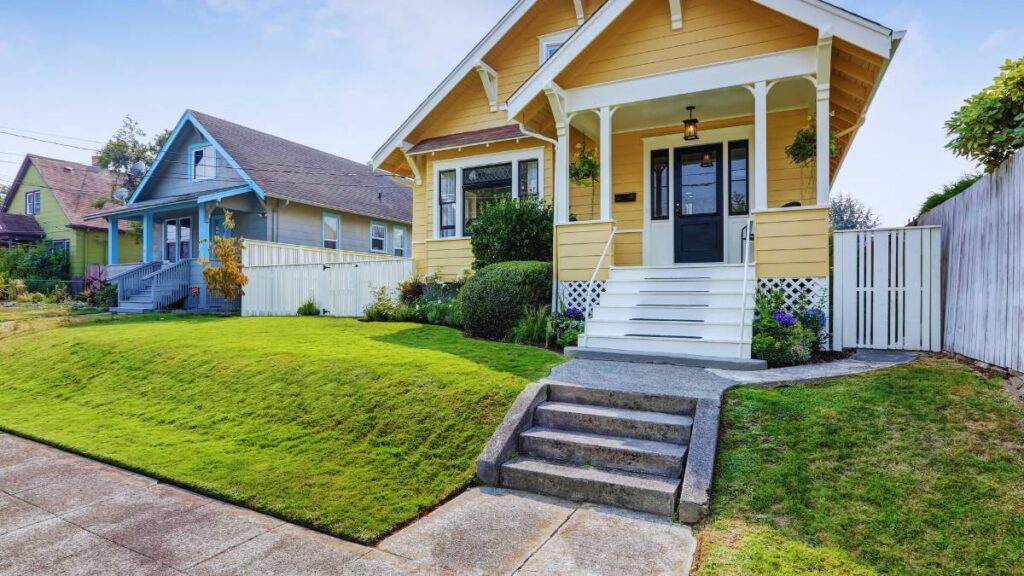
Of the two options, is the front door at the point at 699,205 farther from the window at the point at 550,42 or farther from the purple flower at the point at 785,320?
the window at the point at 550,42

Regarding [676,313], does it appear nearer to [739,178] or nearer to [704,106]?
[739,178]

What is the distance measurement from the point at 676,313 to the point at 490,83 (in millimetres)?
7519

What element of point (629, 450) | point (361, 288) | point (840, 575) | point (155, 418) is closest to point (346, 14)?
point (361, 288)

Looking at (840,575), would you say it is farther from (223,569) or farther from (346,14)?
(346,14)

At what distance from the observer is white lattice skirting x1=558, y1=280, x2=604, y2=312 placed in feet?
28.3

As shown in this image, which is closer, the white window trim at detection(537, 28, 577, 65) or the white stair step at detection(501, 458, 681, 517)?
the white stair step at detection(501, 458, 681, 517)

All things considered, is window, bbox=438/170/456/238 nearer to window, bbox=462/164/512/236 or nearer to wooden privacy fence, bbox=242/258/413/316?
window, bbox=462/164/512/236

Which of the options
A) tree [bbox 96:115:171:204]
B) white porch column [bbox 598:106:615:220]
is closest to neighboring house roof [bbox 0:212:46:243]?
tree [bbox 96:115:171:204]

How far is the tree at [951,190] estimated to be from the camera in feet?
26.1

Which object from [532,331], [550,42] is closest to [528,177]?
[550,42]

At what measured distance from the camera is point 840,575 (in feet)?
9.12

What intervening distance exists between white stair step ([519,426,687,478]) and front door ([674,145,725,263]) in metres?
6.29

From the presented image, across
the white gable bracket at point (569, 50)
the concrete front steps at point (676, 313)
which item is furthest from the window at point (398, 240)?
the concrete front steps at point (676, 313)

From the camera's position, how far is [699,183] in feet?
33.0
